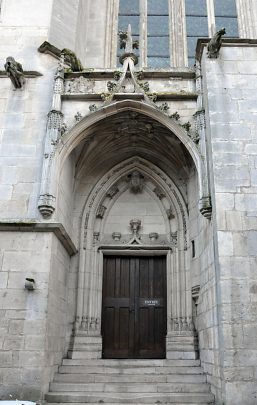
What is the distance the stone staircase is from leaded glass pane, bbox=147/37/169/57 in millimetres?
7753

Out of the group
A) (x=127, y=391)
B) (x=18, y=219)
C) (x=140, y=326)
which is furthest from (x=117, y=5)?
(x=127, y=391)

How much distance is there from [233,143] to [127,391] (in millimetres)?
4289

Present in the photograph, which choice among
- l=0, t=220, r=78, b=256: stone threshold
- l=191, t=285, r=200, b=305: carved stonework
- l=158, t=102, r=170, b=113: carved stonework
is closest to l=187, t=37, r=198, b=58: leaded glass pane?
l=158, t=102, r=170, b=113: carved stonework

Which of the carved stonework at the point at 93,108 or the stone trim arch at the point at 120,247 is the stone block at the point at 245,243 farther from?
the carved stonework at the point at 93,108

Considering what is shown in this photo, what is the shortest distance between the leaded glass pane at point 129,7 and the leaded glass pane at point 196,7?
1423 mm

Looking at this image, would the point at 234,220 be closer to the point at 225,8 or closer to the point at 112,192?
the point at 112,192

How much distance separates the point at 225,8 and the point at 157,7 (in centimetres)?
192

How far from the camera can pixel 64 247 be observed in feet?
25.5

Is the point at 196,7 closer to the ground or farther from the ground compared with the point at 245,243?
farther from the ground

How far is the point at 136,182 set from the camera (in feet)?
30.1

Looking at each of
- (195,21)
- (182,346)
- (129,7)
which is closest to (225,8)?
(195,21)

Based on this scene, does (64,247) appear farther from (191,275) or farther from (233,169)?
(233,169)

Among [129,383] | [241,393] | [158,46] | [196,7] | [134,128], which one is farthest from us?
[196,7]

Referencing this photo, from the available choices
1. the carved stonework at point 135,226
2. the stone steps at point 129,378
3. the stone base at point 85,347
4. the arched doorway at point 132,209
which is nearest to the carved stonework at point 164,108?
the arched doorway at point 132,209
